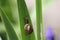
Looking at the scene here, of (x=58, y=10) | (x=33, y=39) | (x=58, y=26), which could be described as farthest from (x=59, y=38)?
(x=33, y=39)

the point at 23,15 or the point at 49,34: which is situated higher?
the point at 23,15

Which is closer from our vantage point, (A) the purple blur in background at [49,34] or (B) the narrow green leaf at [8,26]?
(B) the narrow green leaf at [8,26]

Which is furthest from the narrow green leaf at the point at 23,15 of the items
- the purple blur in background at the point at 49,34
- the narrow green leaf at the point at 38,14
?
the purple blur in background at the point at 49,34

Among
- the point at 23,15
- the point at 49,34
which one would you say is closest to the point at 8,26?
the point at 23,15

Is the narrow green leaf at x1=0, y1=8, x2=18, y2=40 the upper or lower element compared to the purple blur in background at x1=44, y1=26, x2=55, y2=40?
upper

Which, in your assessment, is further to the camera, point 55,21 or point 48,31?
point 55,21

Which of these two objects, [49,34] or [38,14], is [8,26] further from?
[49,34]

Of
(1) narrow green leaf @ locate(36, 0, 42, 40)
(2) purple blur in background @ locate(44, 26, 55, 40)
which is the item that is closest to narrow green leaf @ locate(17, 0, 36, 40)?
(1) narrow green leaf @ locate(36, 0, 42, 40)

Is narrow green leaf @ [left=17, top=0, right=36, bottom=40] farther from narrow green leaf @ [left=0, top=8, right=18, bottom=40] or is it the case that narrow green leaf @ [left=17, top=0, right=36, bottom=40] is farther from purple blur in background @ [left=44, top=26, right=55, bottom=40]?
purple blur in background @ [left=44, top=26, right=55, bottom=40]

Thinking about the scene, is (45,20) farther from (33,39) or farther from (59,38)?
(33,39)

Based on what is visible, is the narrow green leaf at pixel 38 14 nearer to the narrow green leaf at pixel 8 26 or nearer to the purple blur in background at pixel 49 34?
the narrow green leaf at pixel 8 26

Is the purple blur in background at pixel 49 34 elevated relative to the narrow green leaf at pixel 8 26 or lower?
lower
